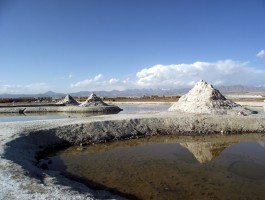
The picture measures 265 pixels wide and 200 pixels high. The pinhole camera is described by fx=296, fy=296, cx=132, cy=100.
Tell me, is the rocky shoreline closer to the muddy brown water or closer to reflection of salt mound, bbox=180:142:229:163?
the muddy brown water

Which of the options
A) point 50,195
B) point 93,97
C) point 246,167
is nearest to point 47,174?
point 50,195

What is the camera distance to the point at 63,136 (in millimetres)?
23094

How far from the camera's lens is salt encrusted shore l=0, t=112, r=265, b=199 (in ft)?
35.0

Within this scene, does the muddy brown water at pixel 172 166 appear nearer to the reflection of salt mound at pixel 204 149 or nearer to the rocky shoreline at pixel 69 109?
the reflection of salt mound at pixel 204 149

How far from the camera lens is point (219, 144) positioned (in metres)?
22.5

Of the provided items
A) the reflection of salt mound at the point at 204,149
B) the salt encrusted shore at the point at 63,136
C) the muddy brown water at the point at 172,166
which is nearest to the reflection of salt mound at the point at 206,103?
the salt encrusted shore at the point at 63,136

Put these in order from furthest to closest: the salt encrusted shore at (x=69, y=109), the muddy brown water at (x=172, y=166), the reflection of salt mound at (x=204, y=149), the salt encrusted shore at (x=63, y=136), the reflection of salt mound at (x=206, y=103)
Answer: the salt encrusted shore at (x=69, y=109)
the reflection of salt mound at (x=206, y=103)
the reflection of salt mound at (x=204, y=149)
the muddy brown water at (x=172, y=166)
the salt encrusted shore at (x=63, y=136)

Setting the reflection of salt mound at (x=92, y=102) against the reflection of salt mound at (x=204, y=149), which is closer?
the reflection of salt mound at (x=204, y=149)

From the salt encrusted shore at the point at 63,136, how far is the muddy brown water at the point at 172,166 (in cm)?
144

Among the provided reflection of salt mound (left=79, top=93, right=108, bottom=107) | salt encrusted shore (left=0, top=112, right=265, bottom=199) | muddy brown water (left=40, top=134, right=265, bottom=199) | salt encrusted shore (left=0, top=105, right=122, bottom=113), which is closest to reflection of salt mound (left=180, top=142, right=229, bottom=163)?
muddy brown water (left=40, top=134, right=265, bottom=199)

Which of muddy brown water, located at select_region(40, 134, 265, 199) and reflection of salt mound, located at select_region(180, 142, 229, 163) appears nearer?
muddy brown water, located at select_region(40, 134, 265, 199)

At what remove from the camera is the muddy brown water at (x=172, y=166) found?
12609 mm

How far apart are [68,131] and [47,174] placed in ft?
35.5

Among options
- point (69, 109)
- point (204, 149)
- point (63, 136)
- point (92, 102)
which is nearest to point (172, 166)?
point (204, 149)
